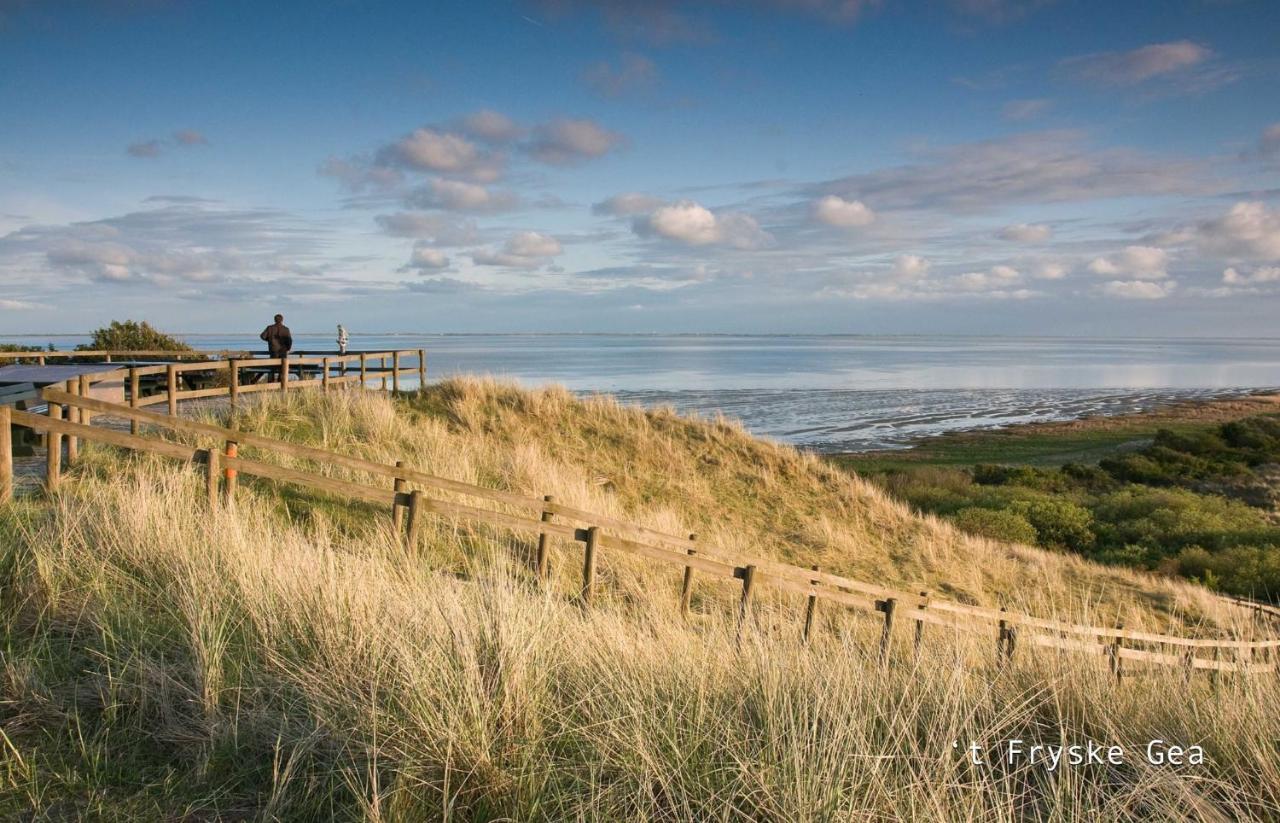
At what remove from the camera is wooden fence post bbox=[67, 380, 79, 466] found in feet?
38.5

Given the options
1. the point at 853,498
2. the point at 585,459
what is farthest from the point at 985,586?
the point at 585,459

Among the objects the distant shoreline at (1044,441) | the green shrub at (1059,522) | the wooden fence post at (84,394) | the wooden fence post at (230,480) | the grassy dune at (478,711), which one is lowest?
the green shrub at (1059,522)

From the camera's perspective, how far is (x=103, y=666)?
548 centimetres

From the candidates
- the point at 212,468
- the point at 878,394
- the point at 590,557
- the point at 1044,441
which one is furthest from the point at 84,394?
the point at 878,394

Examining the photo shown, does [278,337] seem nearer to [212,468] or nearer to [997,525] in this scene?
[212,468]

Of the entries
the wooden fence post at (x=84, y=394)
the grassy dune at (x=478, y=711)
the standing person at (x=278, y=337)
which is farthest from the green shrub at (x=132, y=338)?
the grassy dune at (x=478, y=711)

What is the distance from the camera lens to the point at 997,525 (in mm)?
26375

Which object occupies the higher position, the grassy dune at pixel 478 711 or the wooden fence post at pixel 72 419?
the wooden fence post at pixel 72 419

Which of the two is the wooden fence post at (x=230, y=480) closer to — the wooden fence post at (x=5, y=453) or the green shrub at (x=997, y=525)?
the wooden fence post at (x=5, y=453)

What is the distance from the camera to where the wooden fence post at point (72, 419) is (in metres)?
11.7

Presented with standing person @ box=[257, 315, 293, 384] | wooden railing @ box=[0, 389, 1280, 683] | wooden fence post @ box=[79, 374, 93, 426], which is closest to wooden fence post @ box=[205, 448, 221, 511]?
wooden railing @ box=[0, 389, 1280, 683]

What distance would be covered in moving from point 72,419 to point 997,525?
76.4 feet

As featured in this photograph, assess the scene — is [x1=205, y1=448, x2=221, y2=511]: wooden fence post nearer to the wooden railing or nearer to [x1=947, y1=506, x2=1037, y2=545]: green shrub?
the wooden railing

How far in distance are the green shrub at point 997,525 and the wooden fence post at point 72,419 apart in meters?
21.7
